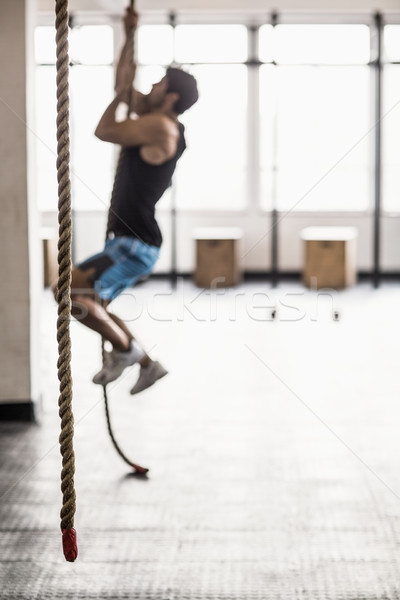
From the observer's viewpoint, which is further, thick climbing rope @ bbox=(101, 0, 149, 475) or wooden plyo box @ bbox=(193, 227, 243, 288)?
wooden plyo box @ bbox=(193, 227, 243, 288)

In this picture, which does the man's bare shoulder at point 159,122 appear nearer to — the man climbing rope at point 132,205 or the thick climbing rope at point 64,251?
the man climbing rope at point 132,205

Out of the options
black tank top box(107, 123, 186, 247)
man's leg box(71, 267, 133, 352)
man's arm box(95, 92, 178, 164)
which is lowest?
man's leg box(71, 267, 133, 352)

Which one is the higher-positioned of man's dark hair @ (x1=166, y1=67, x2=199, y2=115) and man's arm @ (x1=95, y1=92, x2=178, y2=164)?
man's dark hair @ (x1=166, y1=67, x2=199, y2=115)

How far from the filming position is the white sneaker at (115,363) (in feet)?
11.4

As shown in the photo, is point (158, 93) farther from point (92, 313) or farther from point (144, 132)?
point (92, 313)

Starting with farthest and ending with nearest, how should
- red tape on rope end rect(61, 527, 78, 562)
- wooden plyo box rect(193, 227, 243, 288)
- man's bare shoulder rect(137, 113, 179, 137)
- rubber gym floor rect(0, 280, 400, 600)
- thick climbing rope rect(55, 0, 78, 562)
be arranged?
wooden plyo box rect(193, 227, 243, 288)
man's bare shoulder rect(137, 113, 179, 137)
rubber gym floor rect(0, 280, 400, 600)
red tape on rope end rect(61, 527, 78, 562)
thick climbing rope rect(55, 0, 78, 562)

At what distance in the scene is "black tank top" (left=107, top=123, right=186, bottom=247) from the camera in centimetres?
346

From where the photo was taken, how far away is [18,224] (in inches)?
170

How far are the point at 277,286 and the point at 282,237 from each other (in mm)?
834

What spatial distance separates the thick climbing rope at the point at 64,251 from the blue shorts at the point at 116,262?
69.8 inches

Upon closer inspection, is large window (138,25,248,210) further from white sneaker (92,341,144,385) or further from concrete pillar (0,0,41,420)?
white sneaker (92,341,144,385)

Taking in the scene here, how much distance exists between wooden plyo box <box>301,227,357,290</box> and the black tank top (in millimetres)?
6442

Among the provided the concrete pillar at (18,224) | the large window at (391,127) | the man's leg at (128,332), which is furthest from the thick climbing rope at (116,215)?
the large window at (391,127)

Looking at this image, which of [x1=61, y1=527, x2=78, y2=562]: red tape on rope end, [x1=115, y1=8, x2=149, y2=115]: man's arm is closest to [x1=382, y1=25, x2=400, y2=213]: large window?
[x1=115, y1=8, x2=149, y2=115]: man's arm
